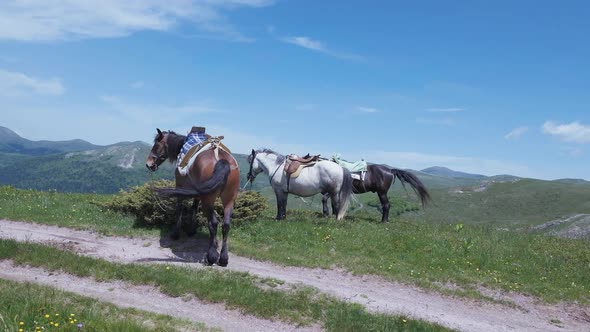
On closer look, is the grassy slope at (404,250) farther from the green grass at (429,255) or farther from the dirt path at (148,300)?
the dirt path at (148,300)

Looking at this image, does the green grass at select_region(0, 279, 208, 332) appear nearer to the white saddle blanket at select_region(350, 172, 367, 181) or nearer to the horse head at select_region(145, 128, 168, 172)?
the horse head at select_region(145, 128, 168, 172)

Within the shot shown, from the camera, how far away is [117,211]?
17953 millimetres

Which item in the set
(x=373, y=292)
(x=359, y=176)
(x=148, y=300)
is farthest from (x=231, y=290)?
(x=359, y=176)

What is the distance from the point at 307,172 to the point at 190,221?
5975mm

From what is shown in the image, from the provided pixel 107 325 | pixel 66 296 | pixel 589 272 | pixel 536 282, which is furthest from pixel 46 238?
pixel 589 272

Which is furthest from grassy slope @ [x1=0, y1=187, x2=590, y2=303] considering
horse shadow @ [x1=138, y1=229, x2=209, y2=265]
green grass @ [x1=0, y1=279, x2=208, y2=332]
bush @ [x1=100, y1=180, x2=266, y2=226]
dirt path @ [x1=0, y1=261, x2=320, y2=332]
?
green grass @ [x1=0, y1=279, x2=208, y2=332]

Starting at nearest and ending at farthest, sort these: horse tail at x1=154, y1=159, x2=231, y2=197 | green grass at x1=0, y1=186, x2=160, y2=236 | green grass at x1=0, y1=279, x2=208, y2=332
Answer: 1. green grass at x1=0, y1=279, x2=208, y2=332
2. horse tail at x1=154, y1=159, x2=231, y2=197
3. green grass at x1=0, y1=186, x2=160, y2=236

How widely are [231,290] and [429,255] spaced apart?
7741mm

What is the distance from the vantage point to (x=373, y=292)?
11.8m

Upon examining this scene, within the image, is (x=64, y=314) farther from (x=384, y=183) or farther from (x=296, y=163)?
(x=384, y=183)

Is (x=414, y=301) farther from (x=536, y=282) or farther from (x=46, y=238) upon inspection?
(x=46, y=238)

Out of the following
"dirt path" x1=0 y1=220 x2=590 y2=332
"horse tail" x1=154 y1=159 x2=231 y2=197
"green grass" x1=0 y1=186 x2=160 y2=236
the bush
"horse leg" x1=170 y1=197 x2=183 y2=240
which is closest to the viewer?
"dirt path" x1=0 y1=220 x2=590 y2=332

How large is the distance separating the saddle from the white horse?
145 millimetres

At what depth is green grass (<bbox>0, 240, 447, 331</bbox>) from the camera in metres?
8.92
